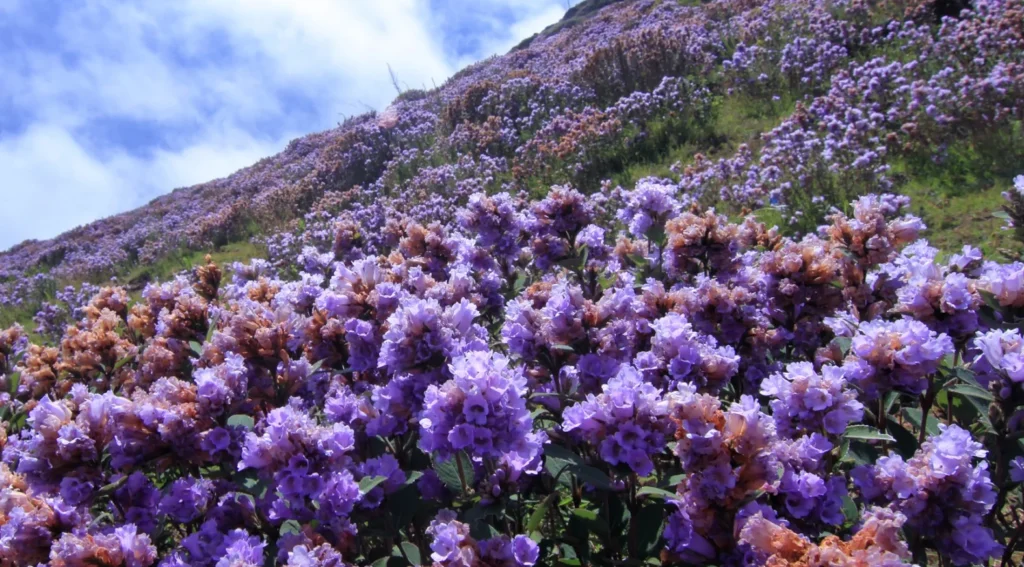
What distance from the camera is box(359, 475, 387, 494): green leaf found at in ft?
5.83

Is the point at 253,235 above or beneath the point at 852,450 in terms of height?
above

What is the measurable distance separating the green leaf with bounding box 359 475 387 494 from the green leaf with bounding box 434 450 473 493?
10.3 inches

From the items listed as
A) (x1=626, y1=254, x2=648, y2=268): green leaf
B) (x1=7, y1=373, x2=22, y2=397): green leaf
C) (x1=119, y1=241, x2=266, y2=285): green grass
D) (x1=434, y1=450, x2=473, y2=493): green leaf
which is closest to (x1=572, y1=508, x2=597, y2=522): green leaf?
(x1=434, y1=450, x2=473, y2=493): green leaf

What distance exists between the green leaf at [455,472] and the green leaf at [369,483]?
10.3 inches

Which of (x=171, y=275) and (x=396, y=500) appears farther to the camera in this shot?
(x=171, y=275)

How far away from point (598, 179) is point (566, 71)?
23.0 feet

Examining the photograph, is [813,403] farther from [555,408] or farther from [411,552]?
[411,552]

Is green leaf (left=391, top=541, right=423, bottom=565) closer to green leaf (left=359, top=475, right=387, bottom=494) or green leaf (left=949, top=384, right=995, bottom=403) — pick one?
green leaf (left=359, top=475, right=387, bottom=494)

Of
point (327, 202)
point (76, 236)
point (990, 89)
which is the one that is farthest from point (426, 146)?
point (76, 236)

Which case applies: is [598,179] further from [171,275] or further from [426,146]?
[171,275]

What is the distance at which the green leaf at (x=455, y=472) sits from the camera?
6.70 ft

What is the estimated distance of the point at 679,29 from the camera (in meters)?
14.3

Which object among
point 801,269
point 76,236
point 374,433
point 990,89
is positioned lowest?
point 990,89

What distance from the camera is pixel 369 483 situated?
1.80 meters
